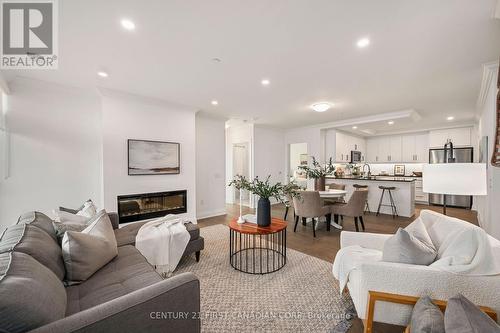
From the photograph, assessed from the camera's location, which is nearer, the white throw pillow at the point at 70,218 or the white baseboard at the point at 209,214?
the white throw pillow at the point at 70,218

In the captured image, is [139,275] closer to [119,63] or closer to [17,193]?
[119,63]

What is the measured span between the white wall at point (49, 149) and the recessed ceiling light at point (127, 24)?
239 centimetres

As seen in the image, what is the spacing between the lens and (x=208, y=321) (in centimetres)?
173

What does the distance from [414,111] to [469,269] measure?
15.4 ft

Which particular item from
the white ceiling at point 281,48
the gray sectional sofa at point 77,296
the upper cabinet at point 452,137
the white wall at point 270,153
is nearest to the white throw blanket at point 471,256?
the gray sectional sofa at point 77,296

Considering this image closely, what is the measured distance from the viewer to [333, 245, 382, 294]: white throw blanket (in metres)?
1.73

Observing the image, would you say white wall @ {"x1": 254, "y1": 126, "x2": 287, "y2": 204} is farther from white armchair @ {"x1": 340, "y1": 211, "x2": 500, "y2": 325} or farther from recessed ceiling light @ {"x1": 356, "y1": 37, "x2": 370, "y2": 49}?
white armchair @ {"x1": 340, "y1": 211, "x2": 500, "y2": 325}

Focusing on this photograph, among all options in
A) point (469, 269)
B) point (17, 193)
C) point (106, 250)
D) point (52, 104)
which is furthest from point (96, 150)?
point (469, 269)

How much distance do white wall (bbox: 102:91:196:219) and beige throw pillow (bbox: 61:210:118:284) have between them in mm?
2164

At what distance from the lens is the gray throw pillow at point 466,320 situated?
801 millimetres

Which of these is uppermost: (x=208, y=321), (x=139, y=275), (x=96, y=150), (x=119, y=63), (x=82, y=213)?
(x=119, y=63)

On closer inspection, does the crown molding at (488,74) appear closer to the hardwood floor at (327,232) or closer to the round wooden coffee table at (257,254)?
the hardwood floor at (327,232)

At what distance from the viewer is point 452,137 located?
6.44m

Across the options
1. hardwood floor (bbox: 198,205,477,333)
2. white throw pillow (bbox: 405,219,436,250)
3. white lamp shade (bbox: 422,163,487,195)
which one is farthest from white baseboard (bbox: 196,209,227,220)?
white lamp shade (bbox: 422,163,487,195)
